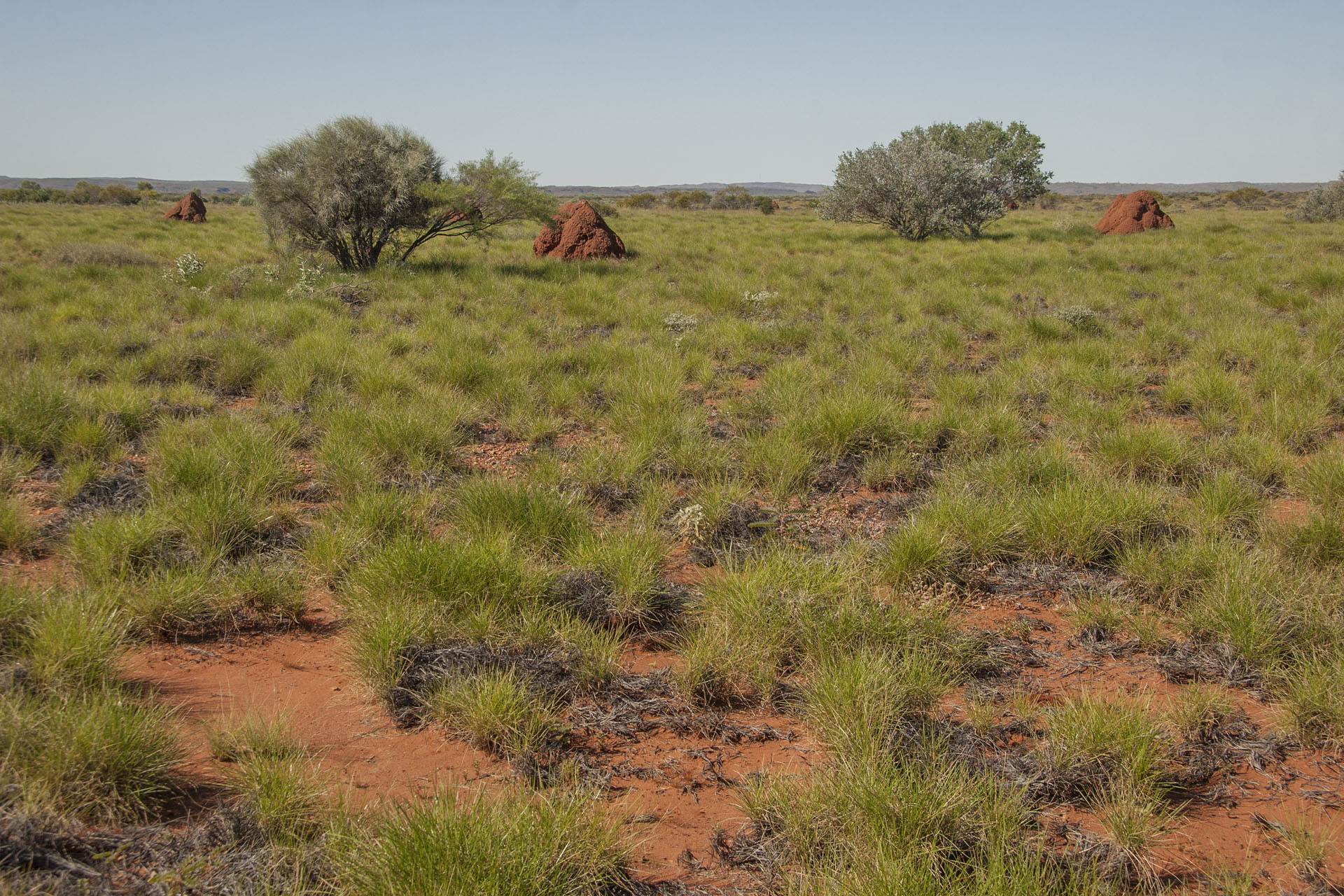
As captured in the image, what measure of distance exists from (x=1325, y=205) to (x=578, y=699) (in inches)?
1360

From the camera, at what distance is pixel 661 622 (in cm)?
360

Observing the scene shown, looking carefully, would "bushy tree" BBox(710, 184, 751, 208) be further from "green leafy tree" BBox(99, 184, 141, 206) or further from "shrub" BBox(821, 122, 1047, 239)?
"green leafy tree" BBox(99, 184, 141, 206)

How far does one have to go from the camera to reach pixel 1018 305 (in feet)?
35.5

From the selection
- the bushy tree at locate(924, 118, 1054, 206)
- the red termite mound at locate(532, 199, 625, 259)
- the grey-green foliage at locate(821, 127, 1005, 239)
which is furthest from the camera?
the bushy tree at locate(924, 118, 1054, 206)

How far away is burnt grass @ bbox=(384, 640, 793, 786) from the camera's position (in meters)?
2.77

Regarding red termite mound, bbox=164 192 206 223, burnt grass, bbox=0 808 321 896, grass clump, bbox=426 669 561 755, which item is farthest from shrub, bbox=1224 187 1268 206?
burnt grass, bbox=0 808 321 896

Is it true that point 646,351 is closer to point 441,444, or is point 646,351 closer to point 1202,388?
point 441,444

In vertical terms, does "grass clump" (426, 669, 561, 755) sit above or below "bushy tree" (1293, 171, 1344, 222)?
below

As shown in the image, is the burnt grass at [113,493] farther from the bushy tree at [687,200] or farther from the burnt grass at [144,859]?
the bushy tree at [687,200]

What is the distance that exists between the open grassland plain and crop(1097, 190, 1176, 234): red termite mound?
14539 millimetres

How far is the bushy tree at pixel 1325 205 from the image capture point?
26.3m

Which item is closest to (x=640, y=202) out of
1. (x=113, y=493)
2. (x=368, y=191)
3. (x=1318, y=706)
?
(x=368, y=191)

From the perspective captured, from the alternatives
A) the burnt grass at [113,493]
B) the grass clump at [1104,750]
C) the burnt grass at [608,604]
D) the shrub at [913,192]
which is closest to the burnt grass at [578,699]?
the burnt grass at [608,604]

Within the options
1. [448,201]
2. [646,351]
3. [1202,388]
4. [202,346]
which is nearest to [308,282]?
[448,201]
